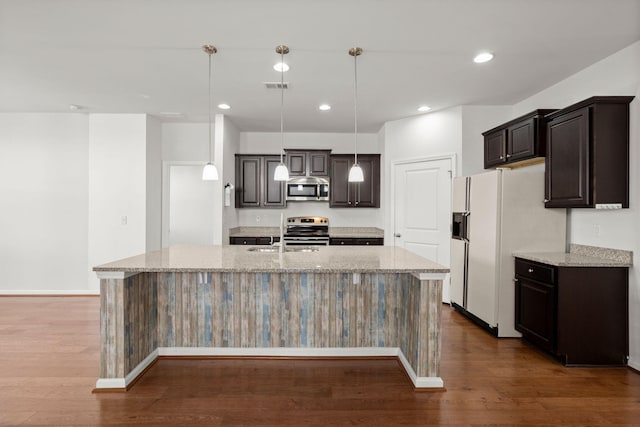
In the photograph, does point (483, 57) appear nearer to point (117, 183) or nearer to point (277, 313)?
point (277, 313)

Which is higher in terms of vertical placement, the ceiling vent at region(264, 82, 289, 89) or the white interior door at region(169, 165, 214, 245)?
the ceiling vent at region(264, 82, 289, 89)

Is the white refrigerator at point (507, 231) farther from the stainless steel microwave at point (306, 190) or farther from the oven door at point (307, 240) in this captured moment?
the stainless steel microwave at point (306, 190)

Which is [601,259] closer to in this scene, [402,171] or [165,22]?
[402,171]

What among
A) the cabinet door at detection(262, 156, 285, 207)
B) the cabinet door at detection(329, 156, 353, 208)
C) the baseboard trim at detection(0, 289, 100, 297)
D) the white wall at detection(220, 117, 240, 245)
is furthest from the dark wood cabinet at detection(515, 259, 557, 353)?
the baseboard trim at detection(0, 289, 100, 297)

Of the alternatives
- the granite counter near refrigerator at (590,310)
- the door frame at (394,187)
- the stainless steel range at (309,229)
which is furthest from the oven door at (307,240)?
the granite counter near refrigerator at (590,310)

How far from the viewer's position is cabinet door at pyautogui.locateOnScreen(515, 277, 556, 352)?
2943mm

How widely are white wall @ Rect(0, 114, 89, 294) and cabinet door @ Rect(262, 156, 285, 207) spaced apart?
2643 mm

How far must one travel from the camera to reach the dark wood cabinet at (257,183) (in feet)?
Result: 18.8

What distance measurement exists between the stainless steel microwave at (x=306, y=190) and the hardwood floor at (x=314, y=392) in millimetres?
3150

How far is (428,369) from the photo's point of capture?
8.16 ft

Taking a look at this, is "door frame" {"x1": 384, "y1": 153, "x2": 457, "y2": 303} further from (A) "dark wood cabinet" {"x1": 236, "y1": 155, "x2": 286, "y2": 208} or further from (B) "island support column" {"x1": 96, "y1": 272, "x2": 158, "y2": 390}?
(B) "island support column" {"x1": 96, "y1": 272, "x2": 158, "y2": 390}

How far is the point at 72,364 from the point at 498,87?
5.00 meters

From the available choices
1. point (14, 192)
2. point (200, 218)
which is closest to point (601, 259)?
point (200, 218)

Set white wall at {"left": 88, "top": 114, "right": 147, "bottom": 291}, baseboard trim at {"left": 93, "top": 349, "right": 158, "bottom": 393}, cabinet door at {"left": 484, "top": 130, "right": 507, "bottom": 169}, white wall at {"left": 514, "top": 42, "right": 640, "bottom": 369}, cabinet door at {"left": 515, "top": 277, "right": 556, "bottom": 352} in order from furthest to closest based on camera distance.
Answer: white wall at {"left": 88, "top": 114, "right": 147, "bottom": 291}, cabinet door at {"left": 484, "top": 130, "right": 507, "bottom": 169}, cabinet door at {"left": 515, "top": 277, "right": 556, "bottom": 352}, white wall at {"left": 514, "top": 42, "right": 640, "bottom": 369}, baseboard trim at {"left": 93, "top": 349, "right": 158, "bottom": 393}
